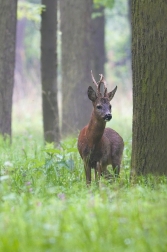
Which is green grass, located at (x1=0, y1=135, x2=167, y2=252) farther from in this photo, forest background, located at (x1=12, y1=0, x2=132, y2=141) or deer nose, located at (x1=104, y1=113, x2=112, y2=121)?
forest background, located at (x1=12, y1=0, x2=132, y2=141)

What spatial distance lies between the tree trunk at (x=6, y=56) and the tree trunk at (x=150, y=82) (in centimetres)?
483

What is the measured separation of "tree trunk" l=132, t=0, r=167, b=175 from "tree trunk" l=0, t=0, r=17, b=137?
483 centimetres

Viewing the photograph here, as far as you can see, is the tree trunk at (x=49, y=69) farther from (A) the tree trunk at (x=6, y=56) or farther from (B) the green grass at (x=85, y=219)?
(B) the green grass at (x=85, y=219)

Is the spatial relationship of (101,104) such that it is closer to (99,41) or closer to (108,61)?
(99,41)

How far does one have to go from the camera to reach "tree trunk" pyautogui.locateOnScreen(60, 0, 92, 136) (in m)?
15.4

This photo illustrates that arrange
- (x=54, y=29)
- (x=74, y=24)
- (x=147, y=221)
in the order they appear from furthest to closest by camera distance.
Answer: (x=74, y=24), (x=54, y=29), (x=147, y=221)

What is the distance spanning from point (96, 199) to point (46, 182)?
1.85 metres

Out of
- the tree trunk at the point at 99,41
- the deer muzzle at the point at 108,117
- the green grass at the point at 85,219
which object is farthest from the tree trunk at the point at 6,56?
the tree trunk at the point at 99,41

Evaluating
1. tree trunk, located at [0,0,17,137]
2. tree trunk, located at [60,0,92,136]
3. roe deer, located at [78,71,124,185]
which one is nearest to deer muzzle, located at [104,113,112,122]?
roe deer, located at [78,71,124,185]

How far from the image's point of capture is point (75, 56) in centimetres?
1545

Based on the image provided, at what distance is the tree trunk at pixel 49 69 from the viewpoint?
13445 mm

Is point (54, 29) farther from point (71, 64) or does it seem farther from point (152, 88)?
point (152, 88)

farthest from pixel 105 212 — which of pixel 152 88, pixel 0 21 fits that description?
pixel 0 21

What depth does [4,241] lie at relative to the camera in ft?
15.4
